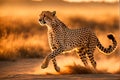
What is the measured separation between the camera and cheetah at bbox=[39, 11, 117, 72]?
1345cm

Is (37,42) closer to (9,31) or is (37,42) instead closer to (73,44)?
(9,31)

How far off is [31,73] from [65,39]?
909 millimetres

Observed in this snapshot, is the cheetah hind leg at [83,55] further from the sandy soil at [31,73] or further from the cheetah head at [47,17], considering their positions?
the cheetah head at [47,17]

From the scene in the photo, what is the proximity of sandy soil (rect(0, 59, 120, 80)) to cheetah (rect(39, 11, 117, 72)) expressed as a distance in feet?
1.63

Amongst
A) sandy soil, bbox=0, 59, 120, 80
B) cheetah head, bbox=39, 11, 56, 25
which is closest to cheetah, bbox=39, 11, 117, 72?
cheetah head, bbox=39, 11, 56, 25

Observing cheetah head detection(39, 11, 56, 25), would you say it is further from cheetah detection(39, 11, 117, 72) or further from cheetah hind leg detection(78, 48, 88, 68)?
cheetah hind leg detection(78, 48, 88, 68)

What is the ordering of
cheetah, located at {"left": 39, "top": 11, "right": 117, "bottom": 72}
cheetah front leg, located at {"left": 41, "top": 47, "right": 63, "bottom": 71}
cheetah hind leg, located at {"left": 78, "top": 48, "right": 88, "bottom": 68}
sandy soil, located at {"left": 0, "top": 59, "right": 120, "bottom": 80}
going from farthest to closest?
cheetah hind leg, located at {"left": 78, "top": 48, "right": 88, "bottom": 68} → cheetah, located at {"left": 39, "top": 11, "right": 117, "bottom": 72} → cheetah front leg, located at {"left": 41, "top": 47, "right": 63, "bottom": 71} → sandy soil, located at {"left": 0, "top": 59, "right": 120, "bottom": 80}

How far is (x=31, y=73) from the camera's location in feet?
45.3

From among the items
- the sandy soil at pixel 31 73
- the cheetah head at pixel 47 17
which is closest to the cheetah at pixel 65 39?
the cheetah head at pixel 47 17

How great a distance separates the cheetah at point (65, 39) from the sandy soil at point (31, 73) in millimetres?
496

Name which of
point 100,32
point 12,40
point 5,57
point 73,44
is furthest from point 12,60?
point 100,32

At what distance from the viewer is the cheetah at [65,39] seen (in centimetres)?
1345

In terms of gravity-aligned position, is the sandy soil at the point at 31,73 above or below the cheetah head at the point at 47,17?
below

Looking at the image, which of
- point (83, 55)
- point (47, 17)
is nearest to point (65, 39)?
point (47, 17)
